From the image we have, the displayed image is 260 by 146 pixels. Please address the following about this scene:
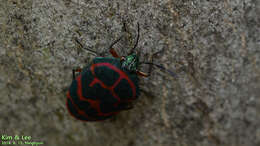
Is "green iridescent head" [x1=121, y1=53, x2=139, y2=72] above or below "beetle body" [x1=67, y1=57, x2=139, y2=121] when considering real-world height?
above

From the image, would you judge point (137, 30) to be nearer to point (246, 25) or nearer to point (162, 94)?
point (162, 94)

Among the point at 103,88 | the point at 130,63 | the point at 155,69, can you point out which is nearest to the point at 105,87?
the point at 103,88

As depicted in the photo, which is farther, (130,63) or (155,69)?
(155,69)

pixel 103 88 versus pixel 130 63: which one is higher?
pixel 130 63

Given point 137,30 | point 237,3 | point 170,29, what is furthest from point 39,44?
point 237,3

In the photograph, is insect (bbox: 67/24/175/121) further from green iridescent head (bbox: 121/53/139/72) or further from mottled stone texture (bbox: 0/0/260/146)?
mottled stone texture (bbox: 0/0/260/146)

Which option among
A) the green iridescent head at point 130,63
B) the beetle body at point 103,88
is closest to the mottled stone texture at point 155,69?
the green iridescent head at point 130,63

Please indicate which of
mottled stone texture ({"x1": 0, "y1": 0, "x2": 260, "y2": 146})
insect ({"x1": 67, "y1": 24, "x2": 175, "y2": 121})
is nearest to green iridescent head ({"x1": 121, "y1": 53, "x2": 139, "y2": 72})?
insect ({"x1": 67, "y1": 24, "x2": 175, "y2": 121})

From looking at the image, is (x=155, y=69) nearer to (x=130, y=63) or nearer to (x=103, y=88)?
(x=130, y=63)
